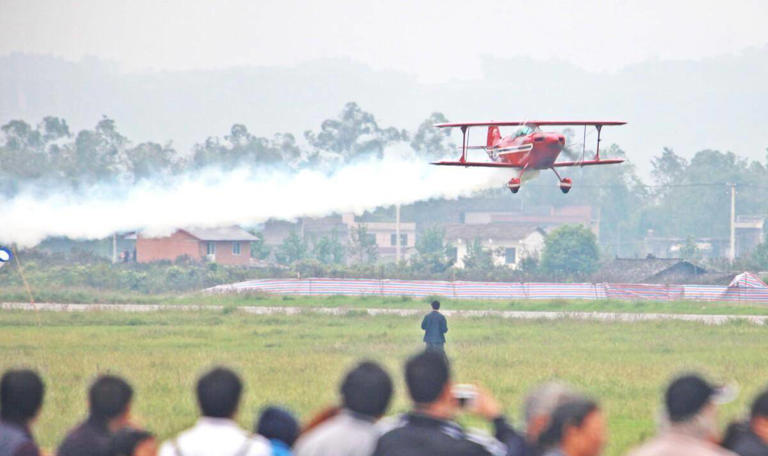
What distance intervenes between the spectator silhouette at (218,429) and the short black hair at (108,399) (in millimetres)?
637

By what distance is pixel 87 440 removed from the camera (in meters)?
8.14

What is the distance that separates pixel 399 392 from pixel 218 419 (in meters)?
14.8

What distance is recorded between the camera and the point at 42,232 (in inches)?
2372

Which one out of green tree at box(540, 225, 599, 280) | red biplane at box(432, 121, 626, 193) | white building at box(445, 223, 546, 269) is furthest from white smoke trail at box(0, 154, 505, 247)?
white building at box(445, 223, 546, 269)

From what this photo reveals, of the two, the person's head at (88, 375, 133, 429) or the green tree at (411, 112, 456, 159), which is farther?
the green tree at (411, 112, 456, 159)

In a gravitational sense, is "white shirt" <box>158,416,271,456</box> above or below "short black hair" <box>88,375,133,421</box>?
below

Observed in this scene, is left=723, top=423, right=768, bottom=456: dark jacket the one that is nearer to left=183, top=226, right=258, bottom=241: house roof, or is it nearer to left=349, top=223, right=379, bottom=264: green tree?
left=183, top=226, right=258, bottom=241: house roof

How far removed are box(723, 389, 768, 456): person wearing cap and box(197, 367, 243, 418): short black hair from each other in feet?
10.2

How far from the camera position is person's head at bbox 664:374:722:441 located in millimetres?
7406

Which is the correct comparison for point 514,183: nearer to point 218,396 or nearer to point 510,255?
point 218,396

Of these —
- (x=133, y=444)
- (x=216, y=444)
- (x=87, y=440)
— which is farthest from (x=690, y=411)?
(x=87, y=440)

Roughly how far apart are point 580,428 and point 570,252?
82358 millimetres

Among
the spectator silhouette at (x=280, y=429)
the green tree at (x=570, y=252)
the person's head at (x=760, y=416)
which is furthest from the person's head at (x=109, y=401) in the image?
the green tree at (x=570, y=252)

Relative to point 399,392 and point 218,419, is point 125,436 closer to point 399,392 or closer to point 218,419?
point 218,419
